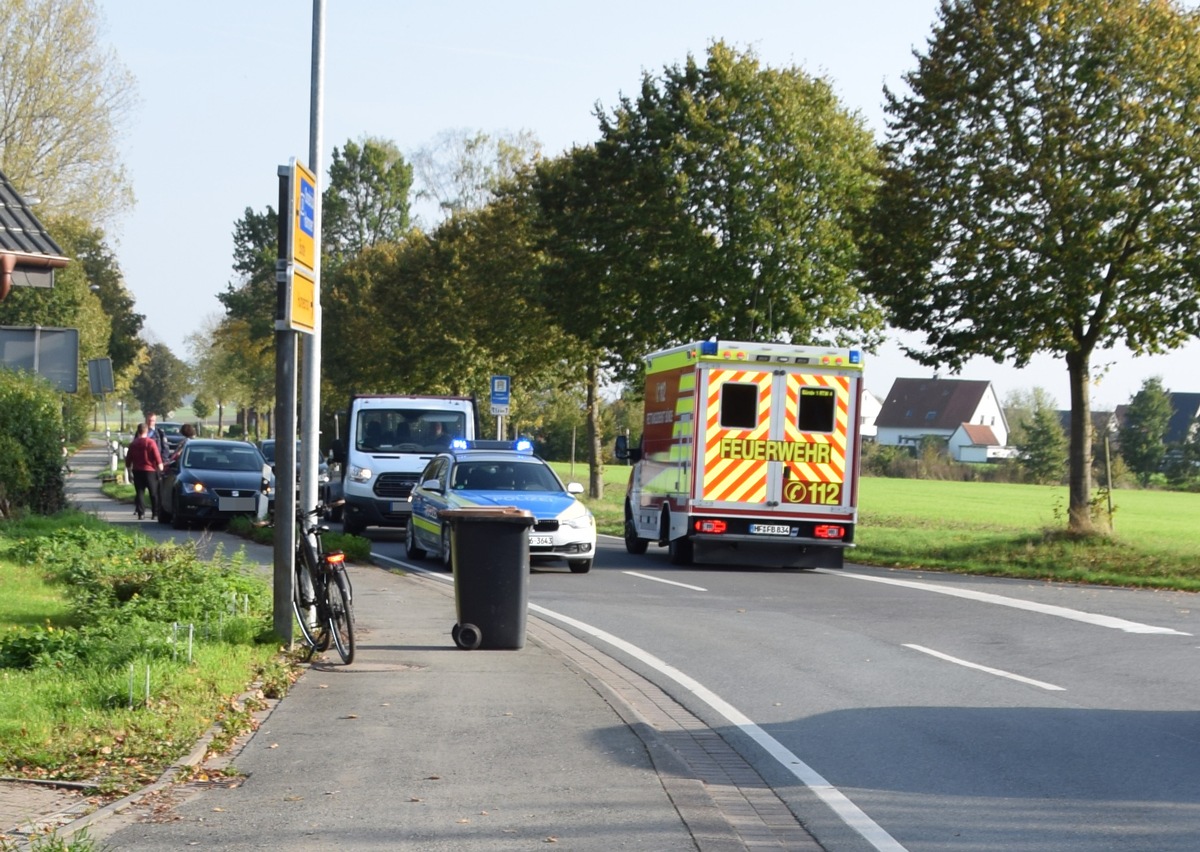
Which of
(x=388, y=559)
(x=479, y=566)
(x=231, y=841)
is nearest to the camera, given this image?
(x=231, y=841)

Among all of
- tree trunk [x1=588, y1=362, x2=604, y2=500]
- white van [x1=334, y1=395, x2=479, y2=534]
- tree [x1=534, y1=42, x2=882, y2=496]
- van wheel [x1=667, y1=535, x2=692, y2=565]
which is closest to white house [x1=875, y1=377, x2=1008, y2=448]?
tree trunk [x1=588, y1=362, x2=604, y2=500]

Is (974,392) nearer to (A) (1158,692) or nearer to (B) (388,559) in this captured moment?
(B) (388,559)

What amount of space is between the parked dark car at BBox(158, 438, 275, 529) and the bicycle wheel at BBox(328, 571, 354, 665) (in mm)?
15607

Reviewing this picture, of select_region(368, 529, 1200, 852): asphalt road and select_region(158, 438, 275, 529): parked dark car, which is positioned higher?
select_region(158, 438, 275, 529): parked dark car

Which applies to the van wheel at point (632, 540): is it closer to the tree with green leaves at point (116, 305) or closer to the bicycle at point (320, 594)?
the bicycle at point (320, 594)

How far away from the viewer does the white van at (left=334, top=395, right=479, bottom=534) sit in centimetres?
2728

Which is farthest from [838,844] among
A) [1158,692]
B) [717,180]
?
[717,180]

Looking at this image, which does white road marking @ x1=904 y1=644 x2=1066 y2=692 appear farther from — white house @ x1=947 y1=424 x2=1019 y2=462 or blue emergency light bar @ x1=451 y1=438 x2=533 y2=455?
white house @ x1=947 y1=424 x2=1019 y2=462

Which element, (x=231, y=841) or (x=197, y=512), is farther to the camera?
(x=197, y=512)

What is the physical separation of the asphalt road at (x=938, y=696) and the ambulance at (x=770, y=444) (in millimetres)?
1943

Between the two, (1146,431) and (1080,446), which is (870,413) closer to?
(1146,431)

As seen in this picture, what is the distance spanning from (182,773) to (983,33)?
2060cm

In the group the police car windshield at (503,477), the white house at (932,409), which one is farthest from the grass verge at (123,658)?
the white house at (932,409)

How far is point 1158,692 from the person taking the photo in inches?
444
